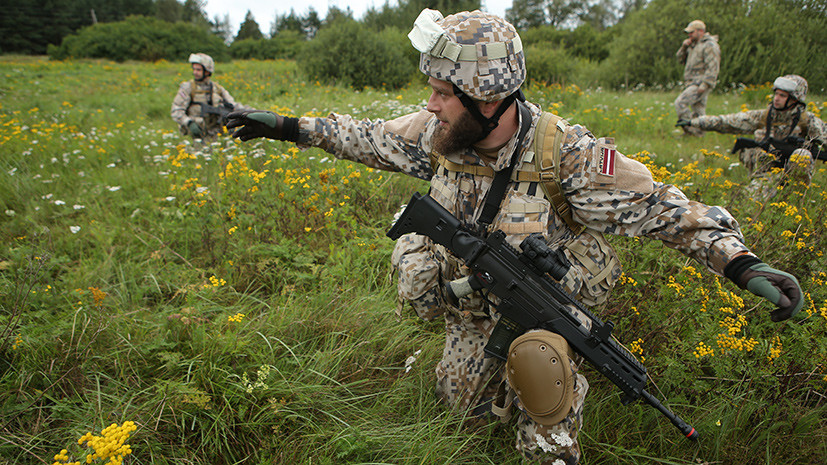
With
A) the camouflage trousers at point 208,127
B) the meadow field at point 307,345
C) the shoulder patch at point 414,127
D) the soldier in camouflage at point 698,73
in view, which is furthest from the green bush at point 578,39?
the shoulder patch at point 414,127

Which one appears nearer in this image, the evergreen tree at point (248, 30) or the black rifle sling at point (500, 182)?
the black rifle sling at point (500, 182)

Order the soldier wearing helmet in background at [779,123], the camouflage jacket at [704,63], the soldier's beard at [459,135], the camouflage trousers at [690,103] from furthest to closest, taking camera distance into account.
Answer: the camouflage jacket at [704,63] → the camouflage trousers at [690,103] → the soldier wearing helmet in background at [779,123] → the soldier's beard at [459,135]

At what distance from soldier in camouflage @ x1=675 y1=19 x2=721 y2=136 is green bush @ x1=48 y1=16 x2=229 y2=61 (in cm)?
2779

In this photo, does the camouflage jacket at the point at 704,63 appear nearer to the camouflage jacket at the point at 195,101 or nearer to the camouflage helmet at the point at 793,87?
the camouflage helmet at the point at 793,87

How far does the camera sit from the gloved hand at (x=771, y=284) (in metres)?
1.49

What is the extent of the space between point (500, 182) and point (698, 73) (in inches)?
327

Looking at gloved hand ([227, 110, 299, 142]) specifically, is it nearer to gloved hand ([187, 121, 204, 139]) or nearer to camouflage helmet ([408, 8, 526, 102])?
camouflage helmet ([408, 8, 526, 102])

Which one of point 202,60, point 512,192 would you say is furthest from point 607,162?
point 202,60

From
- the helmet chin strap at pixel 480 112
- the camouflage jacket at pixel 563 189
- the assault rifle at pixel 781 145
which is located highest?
the helmet chin strap at pixel 480 112

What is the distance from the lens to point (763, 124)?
5.15 m

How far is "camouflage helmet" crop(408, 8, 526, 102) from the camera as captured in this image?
6.00 ft

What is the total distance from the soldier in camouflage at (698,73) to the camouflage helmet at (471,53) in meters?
7.06

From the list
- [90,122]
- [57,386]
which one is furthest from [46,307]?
[90,122]

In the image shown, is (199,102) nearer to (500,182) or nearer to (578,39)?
(500,182)
